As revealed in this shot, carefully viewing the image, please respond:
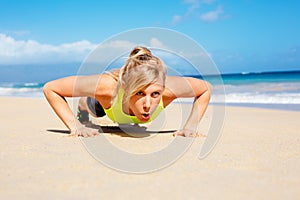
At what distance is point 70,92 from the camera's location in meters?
4.11

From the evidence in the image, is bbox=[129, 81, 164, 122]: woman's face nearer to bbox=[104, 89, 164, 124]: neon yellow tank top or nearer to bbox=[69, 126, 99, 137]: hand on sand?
bbox=[104, 89, 164, 124]: neon yellow tank top

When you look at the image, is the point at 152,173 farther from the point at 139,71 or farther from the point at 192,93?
the point at 192,93

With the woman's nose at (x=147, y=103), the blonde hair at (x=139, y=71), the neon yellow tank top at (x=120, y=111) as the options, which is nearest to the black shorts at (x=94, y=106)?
the neon yellow tank top at (x=120, y=111)

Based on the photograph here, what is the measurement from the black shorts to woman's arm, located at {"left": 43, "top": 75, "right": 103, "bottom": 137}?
1.72ft

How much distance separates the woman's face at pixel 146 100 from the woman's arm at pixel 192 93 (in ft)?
1.49

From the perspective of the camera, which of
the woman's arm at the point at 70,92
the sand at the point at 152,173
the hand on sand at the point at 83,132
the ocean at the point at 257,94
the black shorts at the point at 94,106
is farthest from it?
the ocean at the point at 257,94

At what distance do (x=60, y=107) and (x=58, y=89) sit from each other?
218 millimetres

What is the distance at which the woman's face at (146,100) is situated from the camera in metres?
3.61

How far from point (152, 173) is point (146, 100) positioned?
Result: 3.61 ft

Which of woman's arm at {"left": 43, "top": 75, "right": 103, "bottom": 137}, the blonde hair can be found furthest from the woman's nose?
woman's arm at {"left": 43, "top": 75, "right": 103, "bottom": 137}

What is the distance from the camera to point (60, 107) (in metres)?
4.22

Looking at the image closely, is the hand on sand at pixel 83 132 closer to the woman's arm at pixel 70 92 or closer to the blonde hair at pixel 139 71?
the woman's arm at pixel 70 92

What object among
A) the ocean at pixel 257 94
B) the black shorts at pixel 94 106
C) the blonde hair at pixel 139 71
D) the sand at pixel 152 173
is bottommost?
the ocean at pixel 257 94

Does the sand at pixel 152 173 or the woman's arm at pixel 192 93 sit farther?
the woman's arm at pixel 192 93
